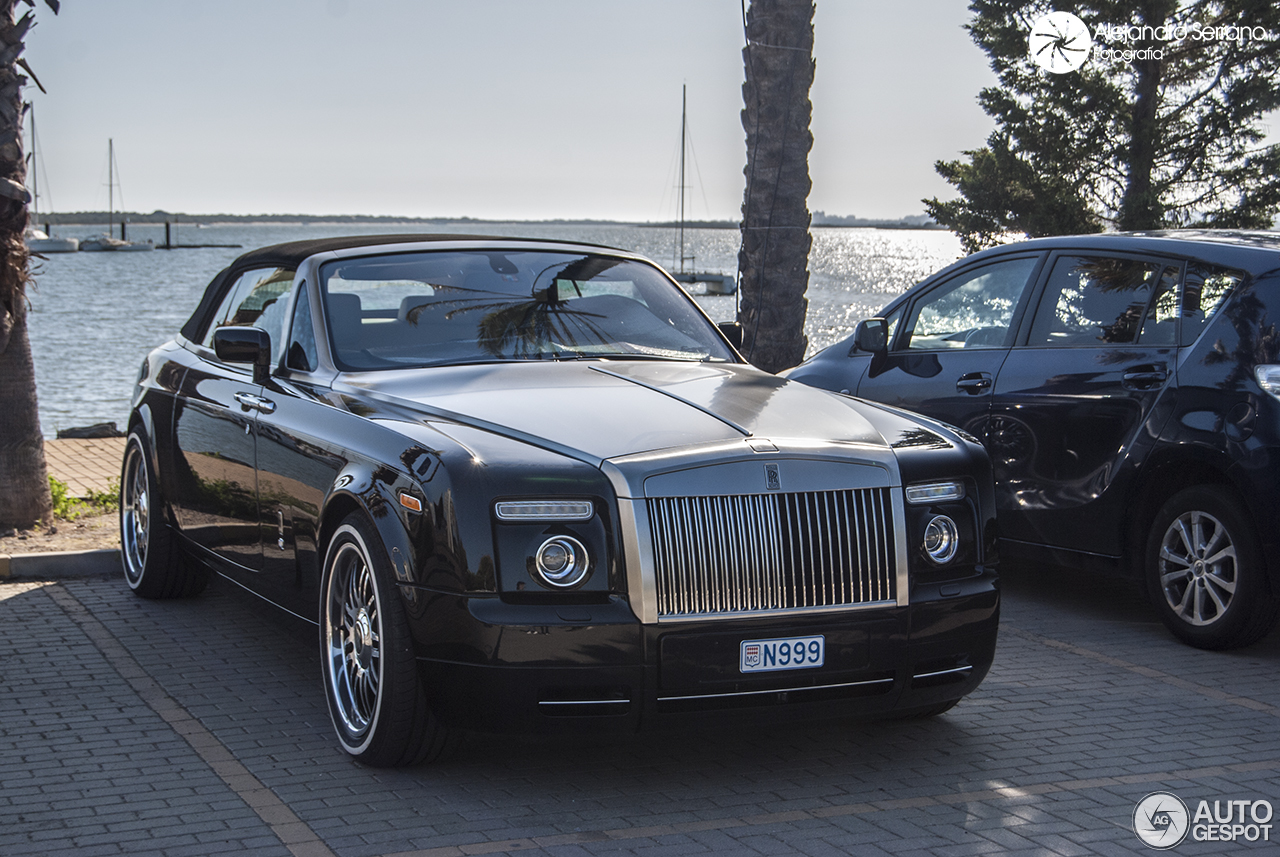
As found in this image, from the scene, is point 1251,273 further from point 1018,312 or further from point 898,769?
point 898,769

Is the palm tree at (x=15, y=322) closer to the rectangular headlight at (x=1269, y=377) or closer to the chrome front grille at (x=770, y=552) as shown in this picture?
the chrome front grille at (x=770, y=552)

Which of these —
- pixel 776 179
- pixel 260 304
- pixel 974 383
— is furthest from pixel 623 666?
pixel 776 179

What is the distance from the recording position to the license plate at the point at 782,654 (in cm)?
413

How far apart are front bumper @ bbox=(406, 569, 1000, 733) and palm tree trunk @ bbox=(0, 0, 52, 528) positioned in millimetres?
5505

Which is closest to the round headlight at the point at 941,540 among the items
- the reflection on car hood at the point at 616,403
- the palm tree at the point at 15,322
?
the reflection on car hood at the point at 616,403

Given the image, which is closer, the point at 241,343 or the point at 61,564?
the point at 241,343

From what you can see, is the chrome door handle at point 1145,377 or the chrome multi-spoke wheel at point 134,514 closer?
the chrome door handle at point 1145,377

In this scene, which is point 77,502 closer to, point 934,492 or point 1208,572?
point 934,492

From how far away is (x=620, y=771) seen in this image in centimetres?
456

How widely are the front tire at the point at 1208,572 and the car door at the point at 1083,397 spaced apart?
28 centimetres

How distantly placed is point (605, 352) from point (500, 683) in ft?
6.23

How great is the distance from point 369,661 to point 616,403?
1219mm

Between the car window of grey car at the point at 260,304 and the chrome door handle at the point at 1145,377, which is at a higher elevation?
the car window of grey car at the point at 260,304

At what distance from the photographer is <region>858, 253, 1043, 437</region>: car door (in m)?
7.30
